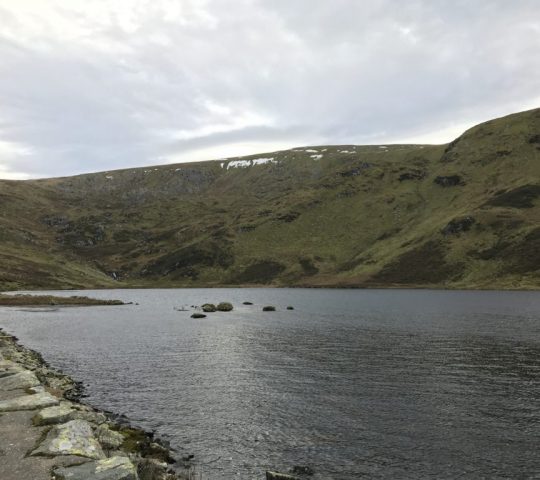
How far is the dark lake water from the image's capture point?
2625 centimetres

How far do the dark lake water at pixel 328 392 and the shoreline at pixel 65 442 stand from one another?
2305 mm

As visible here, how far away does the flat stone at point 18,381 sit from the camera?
114ft

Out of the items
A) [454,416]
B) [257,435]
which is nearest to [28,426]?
[257,435]

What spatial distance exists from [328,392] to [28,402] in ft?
73.7

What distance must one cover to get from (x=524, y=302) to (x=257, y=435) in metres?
116

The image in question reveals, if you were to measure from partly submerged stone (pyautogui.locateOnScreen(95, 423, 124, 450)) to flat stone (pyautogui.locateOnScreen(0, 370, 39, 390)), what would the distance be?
10674mm

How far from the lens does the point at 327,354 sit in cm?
5700

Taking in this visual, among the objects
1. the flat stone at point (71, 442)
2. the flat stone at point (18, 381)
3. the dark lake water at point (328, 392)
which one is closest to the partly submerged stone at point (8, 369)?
the flat stone at point (18, 381)

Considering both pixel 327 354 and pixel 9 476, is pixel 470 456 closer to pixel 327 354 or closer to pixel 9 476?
pixel 9 476

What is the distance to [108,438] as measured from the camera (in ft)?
85.2

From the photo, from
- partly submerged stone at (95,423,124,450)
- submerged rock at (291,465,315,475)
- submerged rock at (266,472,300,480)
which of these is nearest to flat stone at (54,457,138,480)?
partly submerged stone at (95,423,124,450)

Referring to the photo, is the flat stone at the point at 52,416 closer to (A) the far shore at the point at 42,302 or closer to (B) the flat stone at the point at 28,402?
(B) the flat stone at the point at 28,402

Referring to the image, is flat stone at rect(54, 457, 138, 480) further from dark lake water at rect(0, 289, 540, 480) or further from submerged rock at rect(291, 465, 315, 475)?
submerged rock at rect(291, 465, 315, 475)

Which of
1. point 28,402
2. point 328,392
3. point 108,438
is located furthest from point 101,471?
point 328,392
